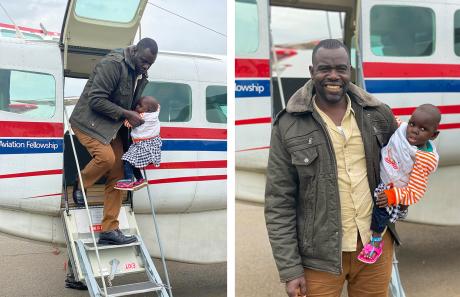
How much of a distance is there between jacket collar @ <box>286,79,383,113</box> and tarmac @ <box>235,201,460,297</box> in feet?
6.79

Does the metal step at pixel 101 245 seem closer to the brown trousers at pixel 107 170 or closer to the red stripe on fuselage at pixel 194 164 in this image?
the brown trousers at pixel 107 170

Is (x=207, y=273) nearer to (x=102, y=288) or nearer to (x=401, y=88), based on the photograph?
(x=102, y=288)

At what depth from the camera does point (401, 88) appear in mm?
3971

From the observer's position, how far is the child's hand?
214 centimetres

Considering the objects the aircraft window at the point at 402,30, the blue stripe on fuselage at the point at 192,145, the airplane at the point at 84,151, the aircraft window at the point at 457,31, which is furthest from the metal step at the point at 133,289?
the aircraft window at the point at 457,31

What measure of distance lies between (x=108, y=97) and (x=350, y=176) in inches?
71.4

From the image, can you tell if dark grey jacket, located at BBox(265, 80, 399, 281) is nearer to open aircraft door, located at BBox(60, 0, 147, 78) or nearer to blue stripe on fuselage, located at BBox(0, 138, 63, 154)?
open aircraft door, located at BBox(60, 0, 147, 78)

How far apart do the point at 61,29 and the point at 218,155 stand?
1.35 m

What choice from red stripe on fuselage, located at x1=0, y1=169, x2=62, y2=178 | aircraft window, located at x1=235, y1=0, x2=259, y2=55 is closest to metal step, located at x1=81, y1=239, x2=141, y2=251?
red stripe on fuselage, located at x1=0, y1=169, x2=62, y2=178

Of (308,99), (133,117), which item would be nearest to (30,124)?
(133,117)

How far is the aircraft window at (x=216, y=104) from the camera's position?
3795 millimetres

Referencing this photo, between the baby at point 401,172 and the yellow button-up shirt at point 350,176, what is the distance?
52mm

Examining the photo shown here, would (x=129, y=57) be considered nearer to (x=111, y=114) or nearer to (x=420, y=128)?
(x=111, y=114)

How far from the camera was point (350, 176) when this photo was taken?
2121mm
